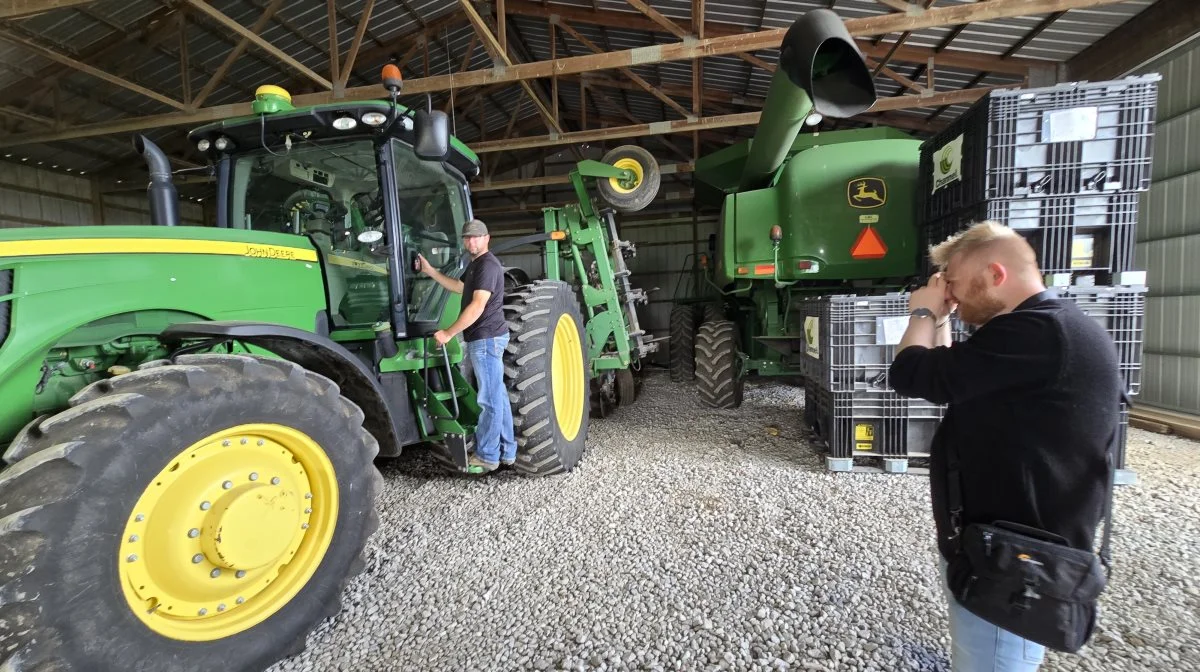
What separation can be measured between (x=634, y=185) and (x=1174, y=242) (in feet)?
17.6

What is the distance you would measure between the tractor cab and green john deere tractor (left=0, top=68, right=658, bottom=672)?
0.04ft

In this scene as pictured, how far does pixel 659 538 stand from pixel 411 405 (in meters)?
1.49

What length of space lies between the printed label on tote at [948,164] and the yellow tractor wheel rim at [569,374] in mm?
2829

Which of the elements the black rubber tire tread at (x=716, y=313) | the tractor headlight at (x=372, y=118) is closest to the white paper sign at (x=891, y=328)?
the tractor headlight at (x=372, y=118)

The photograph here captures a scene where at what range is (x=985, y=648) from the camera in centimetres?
117

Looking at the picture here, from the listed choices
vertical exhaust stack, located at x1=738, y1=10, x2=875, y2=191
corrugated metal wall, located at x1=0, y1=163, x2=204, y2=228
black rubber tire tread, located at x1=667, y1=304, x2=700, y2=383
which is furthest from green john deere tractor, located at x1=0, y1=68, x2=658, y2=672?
corrugated metal wall, located at x1=0, y1=163, x2=204, y2=228

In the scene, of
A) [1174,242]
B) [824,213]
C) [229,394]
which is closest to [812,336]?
[824,213]

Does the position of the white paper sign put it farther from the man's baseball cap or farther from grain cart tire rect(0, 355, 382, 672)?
grain cart tire rect(0, 355, 382, 672)

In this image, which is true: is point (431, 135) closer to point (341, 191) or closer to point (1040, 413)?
point (341, 191)

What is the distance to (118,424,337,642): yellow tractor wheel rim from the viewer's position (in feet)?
4.42

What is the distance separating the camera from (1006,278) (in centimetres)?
119

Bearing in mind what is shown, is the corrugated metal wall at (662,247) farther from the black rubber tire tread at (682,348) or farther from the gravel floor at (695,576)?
the gravel floor at (695,576)

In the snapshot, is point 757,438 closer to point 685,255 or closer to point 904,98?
point 904,98

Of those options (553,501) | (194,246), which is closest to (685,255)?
(553,501)
